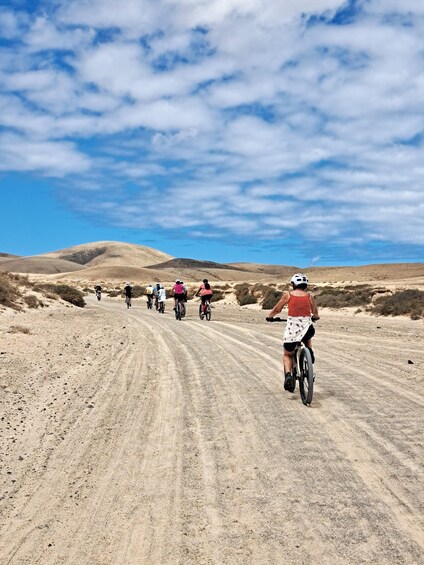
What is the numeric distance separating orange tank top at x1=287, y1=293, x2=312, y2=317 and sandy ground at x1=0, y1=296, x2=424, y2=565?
1.44 m

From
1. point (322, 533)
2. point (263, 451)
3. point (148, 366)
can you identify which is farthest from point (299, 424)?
point (148, 366)

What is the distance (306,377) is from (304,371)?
121 millimetres

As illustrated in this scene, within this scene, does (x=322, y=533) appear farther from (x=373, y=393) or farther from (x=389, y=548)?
(x=373, y=393)

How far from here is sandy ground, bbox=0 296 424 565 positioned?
459 cm

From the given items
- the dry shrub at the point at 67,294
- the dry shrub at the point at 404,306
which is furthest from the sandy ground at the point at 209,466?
the dry shrub at the point at 67,294

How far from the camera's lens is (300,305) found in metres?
9.78

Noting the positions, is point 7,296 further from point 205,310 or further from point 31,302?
point 205,310

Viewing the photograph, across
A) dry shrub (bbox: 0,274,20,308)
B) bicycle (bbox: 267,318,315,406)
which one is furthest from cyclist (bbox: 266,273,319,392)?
dry shrub (bbox: 0,274,20,308)

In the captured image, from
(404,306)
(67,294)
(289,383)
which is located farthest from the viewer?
(67,294)

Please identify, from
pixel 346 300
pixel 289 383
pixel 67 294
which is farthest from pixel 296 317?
pixel 67 294

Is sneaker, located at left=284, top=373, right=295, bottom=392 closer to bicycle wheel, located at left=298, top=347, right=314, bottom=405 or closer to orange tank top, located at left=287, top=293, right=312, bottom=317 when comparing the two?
bicycle wheel, located at left=298, top=347, right=314, bottom=405

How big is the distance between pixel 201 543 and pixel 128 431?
3536 millimetres

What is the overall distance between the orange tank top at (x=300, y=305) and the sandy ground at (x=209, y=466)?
144cm

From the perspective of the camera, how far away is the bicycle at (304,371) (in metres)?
9.16
